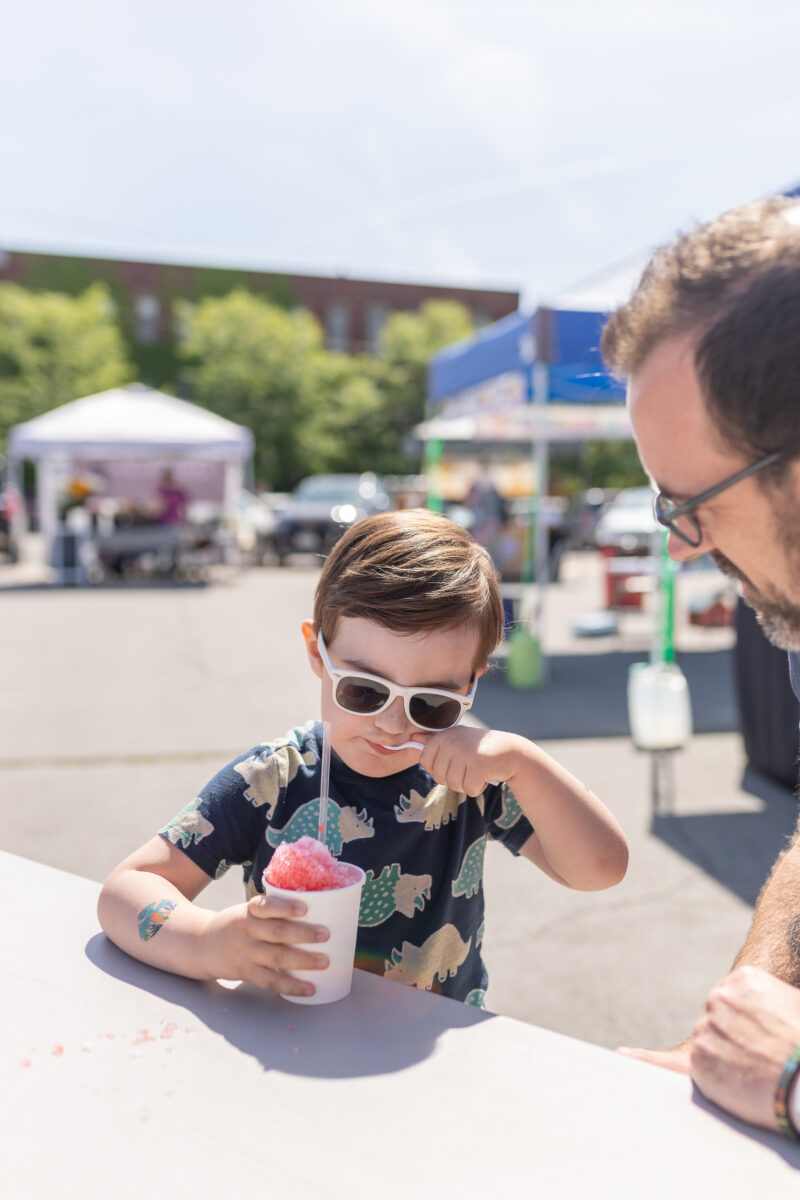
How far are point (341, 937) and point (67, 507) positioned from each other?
2873 centimetres

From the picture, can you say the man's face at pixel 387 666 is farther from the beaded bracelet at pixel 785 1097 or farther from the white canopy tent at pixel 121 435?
the white canopy tent at pixel 121 435

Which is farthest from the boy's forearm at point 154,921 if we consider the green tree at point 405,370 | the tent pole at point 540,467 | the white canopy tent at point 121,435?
the green tree at point 405,370

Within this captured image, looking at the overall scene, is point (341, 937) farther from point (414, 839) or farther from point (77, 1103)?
point (414, 839)

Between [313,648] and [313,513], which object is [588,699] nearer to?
[313,648]

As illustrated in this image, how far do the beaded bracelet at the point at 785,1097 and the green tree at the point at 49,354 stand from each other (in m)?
Answer: 37.0

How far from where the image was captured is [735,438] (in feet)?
3.74

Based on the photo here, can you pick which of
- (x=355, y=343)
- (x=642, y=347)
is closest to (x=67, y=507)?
(x=355, y=343)

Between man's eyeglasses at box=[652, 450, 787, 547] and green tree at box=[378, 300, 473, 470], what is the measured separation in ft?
120

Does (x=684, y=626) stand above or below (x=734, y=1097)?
below

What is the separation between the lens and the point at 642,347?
4.00ft

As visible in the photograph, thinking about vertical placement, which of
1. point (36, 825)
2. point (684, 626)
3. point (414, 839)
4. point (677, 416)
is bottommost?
point (684, 626)

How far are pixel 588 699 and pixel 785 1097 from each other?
667 cm

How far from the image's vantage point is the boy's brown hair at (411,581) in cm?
145

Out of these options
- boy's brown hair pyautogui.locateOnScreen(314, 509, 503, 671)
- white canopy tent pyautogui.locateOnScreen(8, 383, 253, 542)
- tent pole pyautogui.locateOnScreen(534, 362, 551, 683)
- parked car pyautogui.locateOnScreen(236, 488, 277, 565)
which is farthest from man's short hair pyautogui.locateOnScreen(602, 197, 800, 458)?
parked car pyautogui.locateOnScreen(236, 488, 277, 565)
